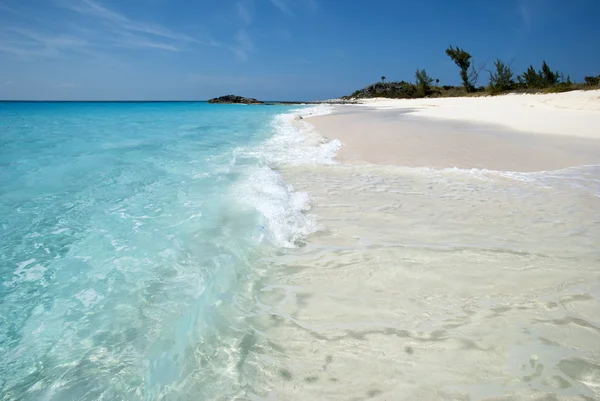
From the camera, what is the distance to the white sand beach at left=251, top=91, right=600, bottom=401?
1.55m

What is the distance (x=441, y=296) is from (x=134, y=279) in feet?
7.69

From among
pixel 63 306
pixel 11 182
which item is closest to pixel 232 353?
pixel 63 306

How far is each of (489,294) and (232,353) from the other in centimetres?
175

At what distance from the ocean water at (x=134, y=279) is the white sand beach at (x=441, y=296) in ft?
1.09

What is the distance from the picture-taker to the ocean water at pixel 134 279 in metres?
1.65

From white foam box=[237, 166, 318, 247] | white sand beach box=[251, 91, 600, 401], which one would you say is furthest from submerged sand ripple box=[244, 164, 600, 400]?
white foam box=[237, 166, 318, 247]

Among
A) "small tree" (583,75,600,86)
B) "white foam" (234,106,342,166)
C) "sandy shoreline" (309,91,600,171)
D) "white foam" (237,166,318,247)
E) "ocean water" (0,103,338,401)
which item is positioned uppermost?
"small tree" (583,75,600,86)

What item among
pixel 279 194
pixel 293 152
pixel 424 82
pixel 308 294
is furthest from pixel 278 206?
pixel 424 82

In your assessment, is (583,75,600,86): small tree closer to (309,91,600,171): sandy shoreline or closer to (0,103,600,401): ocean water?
(309,91,600,171): sandy shoreline

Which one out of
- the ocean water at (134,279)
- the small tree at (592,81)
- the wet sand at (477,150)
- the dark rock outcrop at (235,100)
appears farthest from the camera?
the dark rock outcrop at (235,100)

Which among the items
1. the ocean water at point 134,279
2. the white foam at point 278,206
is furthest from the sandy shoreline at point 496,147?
the ocean water at point 134,279

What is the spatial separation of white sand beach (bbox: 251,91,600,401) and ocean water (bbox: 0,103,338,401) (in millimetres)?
333

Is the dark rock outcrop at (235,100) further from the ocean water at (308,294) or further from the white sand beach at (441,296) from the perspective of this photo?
the white sand beach at (441,296)

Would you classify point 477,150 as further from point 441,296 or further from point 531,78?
point 531,78
